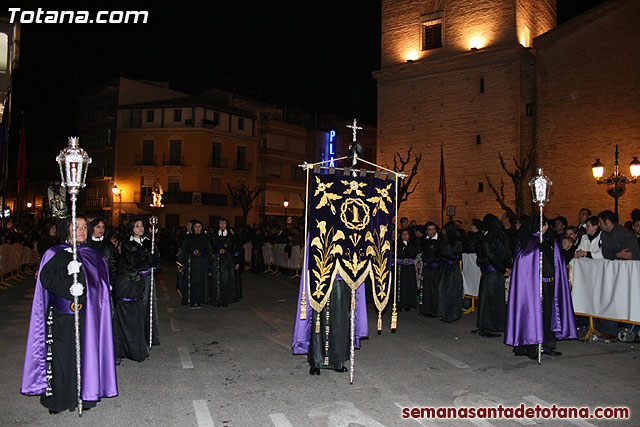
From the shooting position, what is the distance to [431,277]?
37.6 ft

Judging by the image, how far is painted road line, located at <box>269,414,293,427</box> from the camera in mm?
4961

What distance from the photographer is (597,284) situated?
9.17m

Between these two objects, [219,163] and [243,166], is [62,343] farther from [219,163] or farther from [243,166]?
[243,166]

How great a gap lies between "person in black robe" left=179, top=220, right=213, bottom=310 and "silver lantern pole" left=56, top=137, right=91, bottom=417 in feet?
21.1

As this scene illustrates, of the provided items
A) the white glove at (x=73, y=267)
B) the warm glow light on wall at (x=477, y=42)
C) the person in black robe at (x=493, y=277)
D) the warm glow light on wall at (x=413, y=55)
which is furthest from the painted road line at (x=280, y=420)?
the warm glow light on wall at (x=413, y=55)

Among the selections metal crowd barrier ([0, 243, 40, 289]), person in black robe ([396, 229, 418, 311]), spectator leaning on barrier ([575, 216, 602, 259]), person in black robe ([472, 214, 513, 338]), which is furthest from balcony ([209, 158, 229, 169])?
spectator leaning on barrier ([575, 216, 602, 259])

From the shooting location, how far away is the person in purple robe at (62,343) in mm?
5125

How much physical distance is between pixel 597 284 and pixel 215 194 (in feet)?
133

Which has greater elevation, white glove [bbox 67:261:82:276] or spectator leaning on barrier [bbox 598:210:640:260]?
spectator leaning on barrier [bbox 598:210:640:260]

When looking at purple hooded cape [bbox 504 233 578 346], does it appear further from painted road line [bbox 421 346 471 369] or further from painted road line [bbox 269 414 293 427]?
painted road line [bbox 269 414 293 427]

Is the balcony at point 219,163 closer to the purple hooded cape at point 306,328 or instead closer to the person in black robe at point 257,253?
the person in black robe at point 257,253

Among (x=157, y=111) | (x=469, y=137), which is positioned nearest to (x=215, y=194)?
(x=157, y=111)

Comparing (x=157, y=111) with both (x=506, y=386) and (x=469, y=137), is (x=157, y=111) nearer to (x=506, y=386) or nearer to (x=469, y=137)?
(x=469, y=137)

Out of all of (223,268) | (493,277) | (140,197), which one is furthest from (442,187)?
(140,197)
